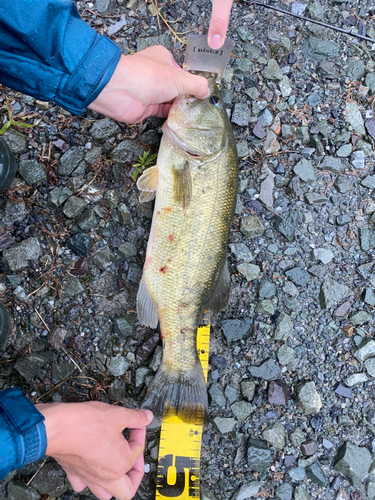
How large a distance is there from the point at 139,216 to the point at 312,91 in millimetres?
1999

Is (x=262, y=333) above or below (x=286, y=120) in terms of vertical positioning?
below

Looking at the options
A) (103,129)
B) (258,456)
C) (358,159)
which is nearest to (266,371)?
(258,456)

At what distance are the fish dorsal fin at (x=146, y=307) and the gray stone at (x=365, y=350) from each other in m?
1.85

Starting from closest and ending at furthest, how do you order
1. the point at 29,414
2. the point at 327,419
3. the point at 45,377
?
1. the point at 29,414
2. the point at 45,377
3. the point at 327,419

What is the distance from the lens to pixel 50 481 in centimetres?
281

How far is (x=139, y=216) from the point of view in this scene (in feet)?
9.91

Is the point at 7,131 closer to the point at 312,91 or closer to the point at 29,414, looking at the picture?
the point at 29,414

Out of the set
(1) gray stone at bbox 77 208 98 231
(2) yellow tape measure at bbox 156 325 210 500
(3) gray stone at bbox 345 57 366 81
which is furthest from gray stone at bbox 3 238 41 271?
(3) gray stone at bbox 345 57 366 81

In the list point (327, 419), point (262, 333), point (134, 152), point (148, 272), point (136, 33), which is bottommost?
point (327, 419)

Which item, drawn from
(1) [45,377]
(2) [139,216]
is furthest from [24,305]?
(2) [139,216]

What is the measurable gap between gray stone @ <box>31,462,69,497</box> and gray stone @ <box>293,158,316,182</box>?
10.6 feet

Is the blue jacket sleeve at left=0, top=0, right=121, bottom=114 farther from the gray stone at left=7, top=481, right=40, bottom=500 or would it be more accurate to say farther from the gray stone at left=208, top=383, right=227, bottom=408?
the gray stone at left=7, top=481, right=40, bottom=500

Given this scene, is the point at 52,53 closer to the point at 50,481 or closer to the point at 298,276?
the point at 298,276

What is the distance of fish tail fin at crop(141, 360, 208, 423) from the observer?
9.11 ft
